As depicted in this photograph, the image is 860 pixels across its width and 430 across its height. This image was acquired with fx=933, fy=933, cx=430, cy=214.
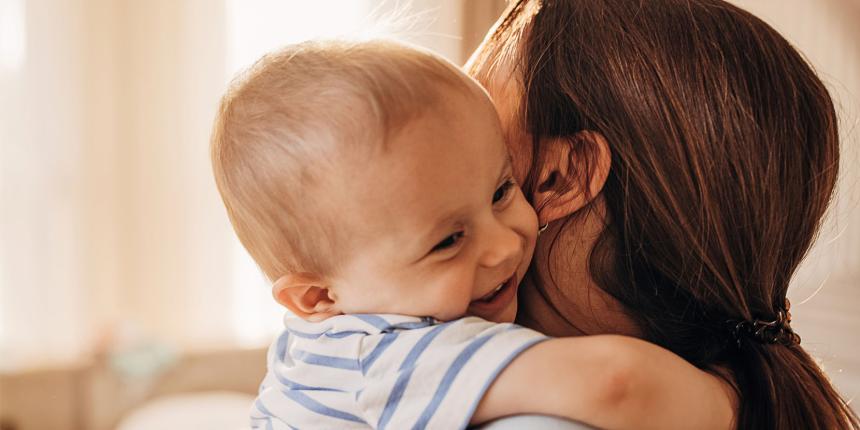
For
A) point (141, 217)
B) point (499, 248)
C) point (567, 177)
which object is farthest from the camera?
point (141, 217)

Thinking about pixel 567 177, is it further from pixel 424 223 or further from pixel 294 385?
pixel 294 385

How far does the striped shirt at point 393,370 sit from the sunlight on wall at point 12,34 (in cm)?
221

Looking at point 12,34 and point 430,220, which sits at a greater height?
point 430,220

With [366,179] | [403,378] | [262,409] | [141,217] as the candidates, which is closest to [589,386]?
[403,378]

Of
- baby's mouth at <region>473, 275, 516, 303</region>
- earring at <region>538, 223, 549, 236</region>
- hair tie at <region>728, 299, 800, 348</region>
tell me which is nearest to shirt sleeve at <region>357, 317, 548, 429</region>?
baby's mouth at <region>473, 275, 516, 303</region>

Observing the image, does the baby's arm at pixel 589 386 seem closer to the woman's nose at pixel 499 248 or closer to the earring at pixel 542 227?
the woman's nose at pixel 499 248

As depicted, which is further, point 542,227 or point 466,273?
point 542,227

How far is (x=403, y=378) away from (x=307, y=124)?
23 centimetres

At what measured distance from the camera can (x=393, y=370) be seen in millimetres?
789

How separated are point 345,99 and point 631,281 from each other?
0.39m

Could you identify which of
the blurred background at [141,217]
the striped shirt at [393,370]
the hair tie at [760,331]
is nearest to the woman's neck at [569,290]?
the hair tie at [760,331]

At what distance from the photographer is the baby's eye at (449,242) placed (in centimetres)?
84

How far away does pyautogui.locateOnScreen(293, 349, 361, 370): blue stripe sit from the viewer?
2.68 ft

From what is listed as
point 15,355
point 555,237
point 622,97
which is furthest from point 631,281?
point 15,355
